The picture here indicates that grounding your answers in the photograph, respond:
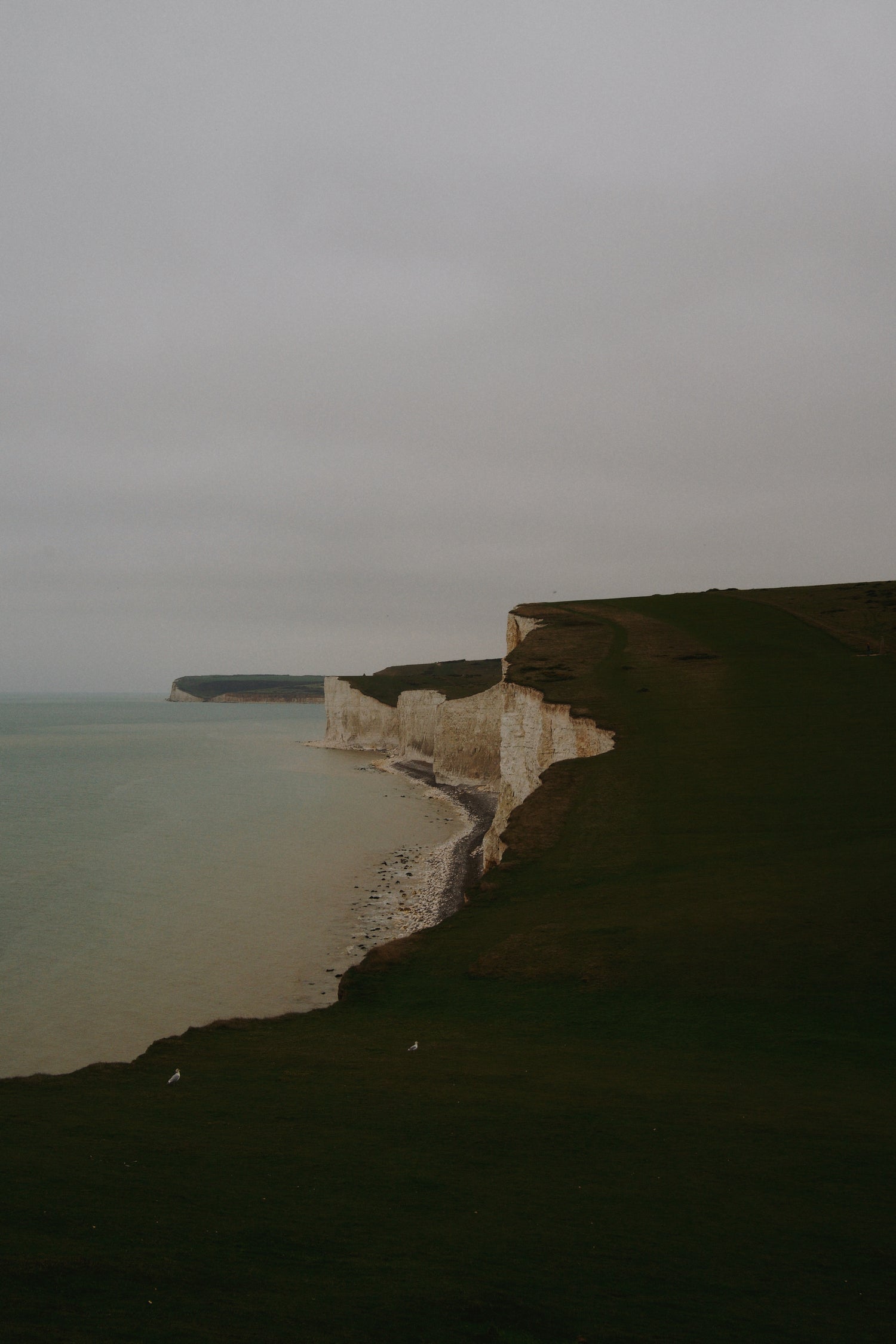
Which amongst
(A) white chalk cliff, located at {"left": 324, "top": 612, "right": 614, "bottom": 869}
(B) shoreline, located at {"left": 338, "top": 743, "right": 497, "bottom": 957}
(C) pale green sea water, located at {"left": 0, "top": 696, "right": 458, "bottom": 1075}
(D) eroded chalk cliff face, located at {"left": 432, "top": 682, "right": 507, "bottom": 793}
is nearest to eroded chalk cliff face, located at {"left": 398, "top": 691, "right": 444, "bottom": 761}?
(A) white chalk cliff, located at {"left": 324, "top": 612, "right": 614, "bottom": 869}

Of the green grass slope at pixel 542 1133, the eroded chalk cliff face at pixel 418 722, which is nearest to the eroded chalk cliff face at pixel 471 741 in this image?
the eroded chalk cliff face at pixel 418 722

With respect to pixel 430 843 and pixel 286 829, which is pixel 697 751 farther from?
pixel 286 829

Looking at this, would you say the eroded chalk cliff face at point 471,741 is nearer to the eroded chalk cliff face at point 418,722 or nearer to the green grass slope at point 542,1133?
the eroded chalk cliff face at point 418,722

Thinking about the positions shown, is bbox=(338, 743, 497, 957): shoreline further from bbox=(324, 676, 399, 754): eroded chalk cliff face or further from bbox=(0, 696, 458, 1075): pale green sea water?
bbox=(324, 676, 399, 754): eroded chalk cliff face

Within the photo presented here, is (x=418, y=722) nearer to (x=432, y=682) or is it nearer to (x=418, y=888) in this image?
(x=432, y=682)

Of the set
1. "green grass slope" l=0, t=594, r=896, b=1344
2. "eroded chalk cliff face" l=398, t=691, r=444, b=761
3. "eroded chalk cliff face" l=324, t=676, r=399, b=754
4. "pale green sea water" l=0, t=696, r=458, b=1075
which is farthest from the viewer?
"eroded chalk cliff face" l=324, t=676, r=399, b=754

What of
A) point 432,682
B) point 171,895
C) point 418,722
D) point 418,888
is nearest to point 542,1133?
point 418,888
